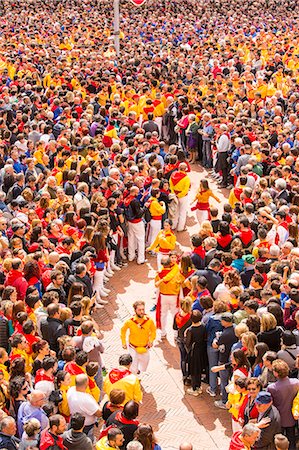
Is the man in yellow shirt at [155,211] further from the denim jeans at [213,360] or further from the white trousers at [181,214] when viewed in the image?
the denim jeans at [213,360]

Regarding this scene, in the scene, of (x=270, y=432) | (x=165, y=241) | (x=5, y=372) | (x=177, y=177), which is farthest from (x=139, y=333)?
(x=177, y=177)

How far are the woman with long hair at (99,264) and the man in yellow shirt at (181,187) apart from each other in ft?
9.47

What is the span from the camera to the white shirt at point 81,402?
7.94 m

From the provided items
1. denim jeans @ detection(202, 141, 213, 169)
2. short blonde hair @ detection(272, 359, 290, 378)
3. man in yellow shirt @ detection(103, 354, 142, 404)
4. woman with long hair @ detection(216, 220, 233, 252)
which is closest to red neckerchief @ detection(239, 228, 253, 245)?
woman with long hair @ detection(216, 220, 233, 252)

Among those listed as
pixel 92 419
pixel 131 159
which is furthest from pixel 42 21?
pixel 92 419

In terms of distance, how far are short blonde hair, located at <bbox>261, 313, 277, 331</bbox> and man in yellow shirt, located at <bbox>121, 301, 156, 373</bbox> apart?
163 cm

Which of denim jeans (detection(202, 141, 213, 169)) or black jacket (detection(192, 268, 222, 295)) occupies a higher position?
black jacket (detection(192, 268, 222, 295))

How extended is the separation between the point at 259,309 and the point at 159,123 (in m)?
→ 11.2

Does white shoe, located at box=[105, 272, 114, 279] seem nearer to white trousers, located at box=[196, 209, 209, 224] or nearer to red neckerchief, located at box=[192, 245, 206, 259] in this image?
white trousers, located at box=[196, 209, 209, 224]

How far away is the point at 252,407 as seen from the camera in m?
7.93

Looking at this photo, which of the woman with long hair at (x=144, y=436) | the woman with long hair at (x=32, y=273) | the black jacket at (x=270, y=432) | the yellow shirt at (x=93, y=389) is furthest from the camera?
the woman with long hair at (x=32, y=273)

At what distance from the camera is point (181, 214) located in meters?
15.0

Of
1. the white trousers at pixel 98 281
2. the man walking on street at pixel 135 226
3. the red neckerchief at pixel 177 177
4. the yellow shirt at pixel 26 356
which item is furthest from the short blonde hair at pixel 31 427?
the red neckerchief at pixel 177 177

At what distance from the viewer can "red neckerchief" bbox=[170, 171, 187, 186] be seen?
568 inches
